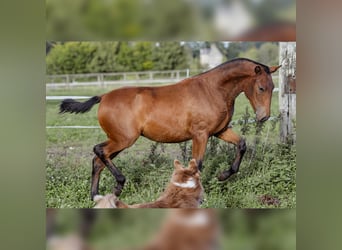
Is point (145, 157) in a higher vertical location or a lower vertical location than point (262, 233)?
higher

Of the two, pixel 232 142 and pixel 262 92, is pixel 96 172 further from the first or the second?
pixel 262 92

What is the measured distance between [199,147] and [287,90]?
56 centimetres

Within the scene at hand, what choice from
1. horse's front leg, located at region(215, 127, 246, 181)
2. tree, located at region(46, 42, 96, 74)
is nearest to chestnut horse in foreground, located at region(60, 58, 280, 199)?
horse's front leg, located at region(215, 127, 246, 181)

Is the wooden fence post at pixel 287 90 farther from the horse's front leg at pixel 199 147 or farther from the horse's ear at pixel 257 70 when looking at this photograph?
the horse's front leg at pixel 199 147

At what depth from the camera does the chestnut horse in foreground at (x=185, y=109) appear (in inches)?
115

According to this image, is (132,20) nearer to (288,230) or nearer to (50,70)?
(50,70)

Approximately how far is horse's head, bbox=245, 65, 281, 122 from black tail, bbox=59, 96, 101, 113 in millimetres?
838

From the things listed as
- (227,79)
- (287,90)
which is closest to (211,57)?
(227,79)

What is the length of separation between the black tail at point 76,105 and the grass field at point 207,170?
0.03 m

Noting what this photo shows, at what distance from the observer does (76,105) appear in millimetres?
2914
